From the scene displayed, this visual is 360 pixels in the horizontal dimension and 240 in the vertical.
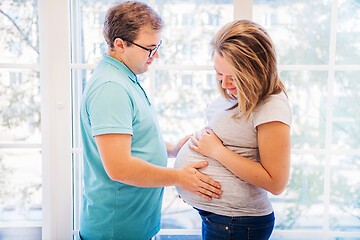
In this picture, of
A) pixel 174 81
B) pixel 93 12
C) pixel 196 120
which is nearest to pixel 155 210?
pixel 196 120

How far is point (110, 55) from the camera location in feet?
4.08

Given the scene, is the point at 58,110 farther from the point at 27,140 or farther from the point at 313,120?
the point at 313,120

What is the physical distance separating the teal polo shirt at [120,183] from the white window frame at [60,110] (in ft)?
1.32

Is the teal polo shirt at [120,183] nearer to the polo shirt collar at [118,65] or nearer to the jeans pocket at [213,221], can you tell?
the polo shirt collar at [118,65]

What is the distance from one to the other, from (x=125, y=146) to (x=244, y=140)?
1.38 feet

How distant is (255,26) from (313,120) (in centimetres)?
75

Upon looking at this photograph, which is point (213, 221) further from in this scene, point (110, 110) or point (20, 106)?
point (20, 106)

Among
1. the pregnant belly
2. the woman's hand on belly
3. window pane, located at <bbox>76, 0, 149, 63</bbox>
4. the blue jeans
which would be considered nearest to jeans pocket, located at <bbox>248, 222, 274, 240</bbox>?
the blue jeans

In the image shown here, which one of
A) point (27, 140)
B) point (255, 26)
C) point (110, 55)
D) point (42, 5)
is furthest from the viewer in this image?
point (27, 140)

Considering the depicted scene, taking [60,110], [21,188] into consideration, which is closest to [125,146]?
[60,110]

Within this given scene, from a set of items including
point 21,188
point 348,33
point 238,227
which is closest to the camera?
point 238,227

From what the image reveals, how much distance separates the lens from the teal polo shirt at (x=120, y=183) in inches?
45.4

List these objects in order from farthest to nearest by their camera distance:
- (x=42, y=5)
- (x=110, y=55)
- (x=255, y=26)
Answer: (x=42, y=5)
(x=110, y=55)
(x=255, y=26)

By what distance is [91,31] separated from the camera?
5.38 feet
